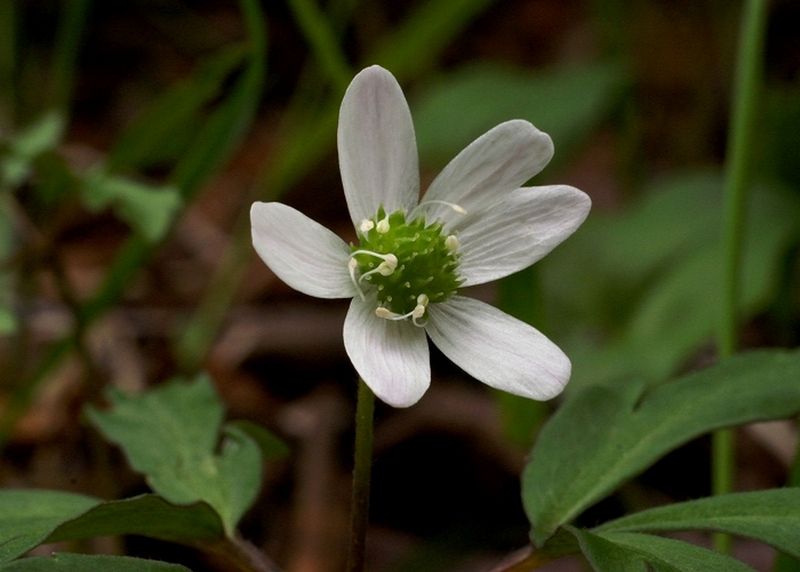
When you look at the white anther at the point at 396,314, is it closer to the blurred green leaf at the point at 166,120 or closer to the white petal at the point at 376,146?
the white petal at the point at 376,146

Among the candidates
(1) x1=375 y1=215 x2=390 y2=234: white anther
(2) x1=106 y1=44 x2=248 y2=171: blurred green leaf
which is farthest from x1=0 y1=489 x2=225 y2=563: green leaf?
(2) x1=106 y1=44 x2=248 y2=171: blurred green leaf

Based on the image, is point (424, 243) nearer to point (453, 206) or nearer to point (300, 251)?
point (453, 206)

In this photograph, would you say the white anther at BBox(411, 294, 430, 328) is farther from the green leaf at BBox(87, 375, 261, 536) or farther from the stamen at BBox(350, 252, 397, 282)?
the green leaf at BBox(87, 375, 261, 536)

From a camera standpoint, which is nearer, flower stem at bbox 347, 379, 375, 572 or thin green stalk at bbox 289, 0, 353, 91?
flower stem at bbox 347, 379, 375, 572

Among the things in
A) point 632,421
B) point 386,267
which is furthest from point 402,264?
point 632,421

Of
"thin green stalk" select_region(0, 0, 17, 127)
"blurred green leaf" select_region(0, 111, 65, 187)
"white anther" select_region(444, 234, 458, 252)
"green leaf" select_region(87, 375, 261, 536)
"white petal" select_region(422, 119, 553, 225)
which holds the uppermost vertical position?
"thin green stalk" select_region(0, 0, 17, 127)

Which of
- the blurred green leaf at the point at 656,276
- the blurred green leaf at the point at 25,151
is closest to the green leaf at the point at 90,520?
the blurred green leaf at the point at 25,151
